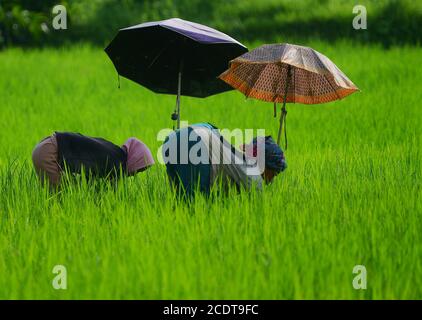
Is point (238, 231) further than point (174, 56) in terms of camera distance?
No

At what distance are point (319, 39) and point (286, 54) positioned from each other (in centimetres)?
663

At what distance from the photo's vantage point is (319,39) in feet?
35.2

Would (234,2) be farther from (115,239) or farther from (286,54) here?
(115,239)

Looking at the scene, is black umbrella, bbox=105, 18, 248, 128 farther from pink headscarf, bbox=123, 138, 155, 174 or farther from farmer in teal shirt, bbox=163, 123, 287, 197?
farmer in teal shirt, bbox=163, 123, 287, 197

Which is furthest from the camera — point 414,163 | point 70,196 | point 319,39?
point 319,39

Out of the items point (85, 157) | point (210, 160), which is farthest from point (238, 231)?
point (85, 157)

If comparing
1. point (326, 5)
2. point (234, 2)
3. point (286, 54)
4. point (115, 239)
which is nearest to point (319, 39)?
point (326, 5)

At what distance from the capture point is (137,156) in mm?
4258

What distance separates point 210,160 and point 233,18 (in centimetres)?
823

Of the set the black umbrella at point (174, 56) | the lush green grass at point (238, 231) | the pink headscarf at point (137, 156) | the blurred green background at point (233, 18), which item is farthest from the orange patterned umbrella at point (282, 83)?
the blurred green background at point (233, 18)

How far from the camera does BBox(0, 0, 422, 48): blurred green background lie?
10969 millimetres

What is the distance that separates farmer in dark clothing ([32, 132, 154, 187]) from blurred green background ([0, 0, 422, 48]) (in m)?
6.92

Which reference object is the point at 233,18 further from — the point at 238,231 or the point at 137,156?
the point at 238,231

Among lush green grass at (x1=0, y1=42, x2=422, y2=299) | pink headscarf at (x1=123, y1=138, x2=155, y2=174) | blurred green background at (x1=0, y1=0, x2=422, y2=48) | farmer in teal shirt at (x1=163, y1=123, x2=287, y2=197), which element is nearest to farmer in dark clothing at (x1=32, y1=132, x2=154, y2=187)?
pink headscarf at (x1=123, y1=138, x2=155, y2=174)
